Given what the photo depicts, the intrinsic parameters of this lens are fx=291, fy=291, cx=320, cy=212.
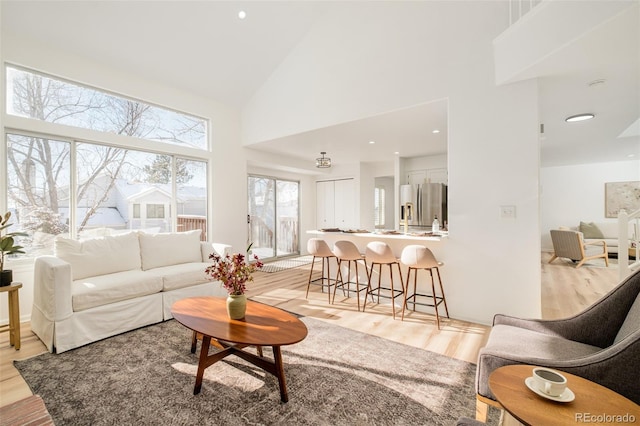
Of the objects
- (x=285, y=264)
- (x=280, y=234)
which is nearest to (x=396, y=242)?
(x=285, y=264)

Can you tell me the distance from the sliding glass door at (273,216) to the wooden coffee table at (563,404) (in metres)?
6.00

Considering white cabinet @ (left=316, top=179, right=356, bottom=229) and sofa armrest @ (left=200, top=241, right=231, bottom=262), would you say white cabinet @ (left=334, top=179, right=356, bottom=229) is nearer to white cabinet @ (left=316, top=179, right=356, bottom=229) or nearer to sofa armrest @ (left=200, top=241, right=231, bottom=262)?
white cabinet @ (left=316, top=179, right=356, bottom=229)

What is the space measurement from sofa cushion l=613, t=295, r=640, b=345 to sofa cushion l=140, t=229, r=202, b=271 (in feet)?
13.7

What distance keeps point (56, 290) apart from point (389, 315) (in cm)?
327

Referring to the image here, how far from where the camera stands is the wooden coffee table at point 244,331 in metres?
1.86

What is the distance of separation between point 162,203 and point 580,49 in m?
5.22

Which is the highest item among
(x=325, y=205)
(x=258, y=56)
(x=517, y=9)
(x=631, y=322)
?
(x=258, y=56)

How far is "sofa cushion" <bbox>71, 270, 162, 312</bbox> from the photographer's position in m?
2.68

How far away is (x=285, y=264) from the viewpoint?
662 cm

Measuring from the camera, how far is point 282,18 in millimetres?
4270

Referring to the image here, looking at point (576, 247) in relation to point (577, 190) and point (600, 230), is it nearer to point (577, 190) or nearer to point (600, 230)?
point (600, 230)

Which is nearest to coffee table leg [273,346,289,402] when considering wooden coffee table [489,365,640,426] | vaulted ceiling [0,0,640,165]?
wooden coffee table [489,365,640,426]

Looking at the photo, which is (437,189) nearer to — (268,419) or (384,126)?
(384,126)

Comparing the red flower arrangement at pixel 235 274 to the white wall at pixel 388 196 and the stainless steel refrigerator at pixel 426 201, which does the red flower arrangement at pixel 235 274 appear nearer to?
the stainless steel refrigerator at pixel 426 201
